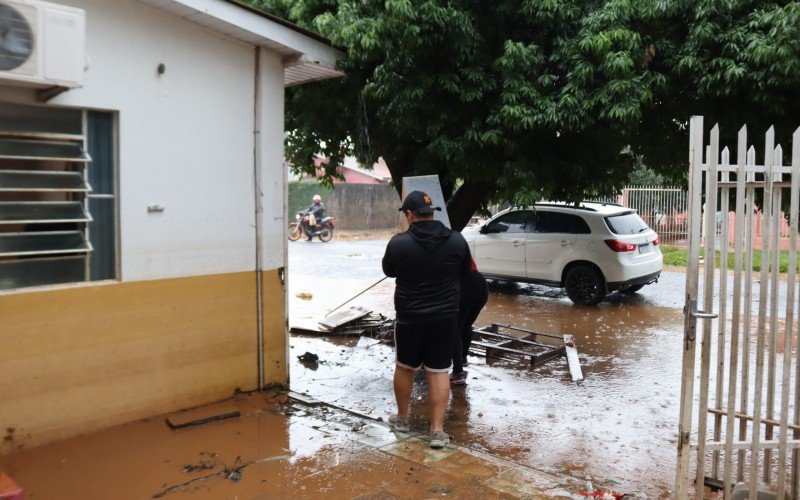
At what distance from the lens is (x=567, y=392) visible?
6.54 meters

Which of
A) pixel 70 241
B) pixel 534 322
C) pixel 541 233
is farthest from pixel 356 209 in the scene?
pixel 70 241

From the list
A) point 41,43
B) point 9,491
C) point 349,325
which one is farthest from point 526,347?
point 9,491

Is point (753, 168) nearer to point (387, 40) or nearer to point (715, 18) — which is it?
point (715, 18)

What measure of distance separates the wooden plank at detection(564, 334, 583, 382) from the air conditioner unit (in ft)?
17.3

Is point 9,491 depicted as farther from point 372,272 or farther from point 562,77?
point 372,272

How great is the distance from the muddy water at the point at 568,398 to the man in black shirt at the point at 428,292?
632mm

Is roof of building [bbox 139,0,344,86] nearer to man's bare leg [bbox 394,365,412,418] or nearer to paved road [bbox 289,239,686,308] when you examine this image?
man's bare leg [bbox 394,365,412,418]

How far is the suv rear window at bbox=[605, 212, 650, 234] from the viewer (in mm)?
10998

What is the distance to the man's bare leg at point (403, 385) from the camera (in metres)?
5.22

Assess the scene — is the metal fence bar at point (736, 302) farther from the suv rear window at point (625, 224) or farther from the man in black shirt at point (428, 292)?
the suv rear window at point (625, 224)

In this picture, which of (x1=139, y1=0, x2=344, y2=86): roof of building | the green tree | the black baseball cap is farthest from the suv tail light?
the black baseball cap

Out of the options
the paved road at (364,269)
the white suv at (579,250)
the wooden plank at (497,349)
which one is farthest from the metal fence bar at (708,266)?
the paved road at (364,269)

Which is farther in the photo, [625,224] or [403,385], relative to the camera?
[625,224]

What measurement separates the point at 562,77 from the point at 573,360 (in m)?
3.03
